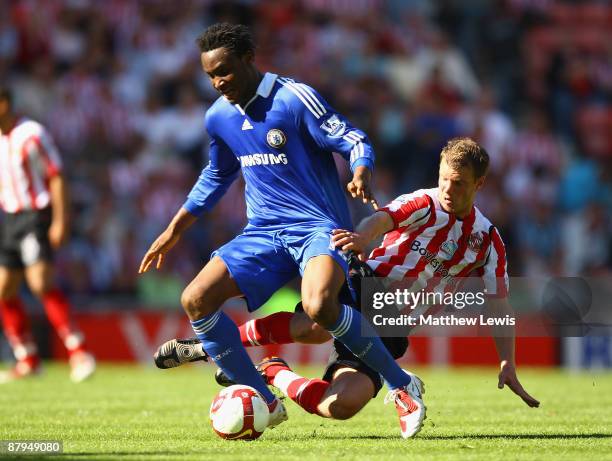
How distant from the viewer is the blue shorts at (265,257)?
6.09m

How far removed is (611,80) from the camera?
18203mm

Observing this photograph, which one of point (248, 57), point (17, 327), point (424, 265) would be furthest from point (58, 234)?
point (424, 265)

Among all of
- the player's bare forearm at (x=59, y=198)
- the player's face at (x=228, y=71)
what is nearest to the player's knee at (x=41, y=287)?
the player's bare forearm at (x=59, y=198)

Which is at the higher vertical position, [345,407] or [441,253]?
[441,253]

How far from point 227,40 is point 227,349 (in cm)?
163

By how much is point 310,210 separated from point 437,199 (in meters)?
0.68

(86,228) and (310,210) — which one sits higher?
(310,210)

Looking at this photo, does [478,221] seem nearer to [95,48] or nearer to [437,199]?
[437,199]

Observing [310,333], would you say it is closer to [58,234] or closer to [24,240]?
[58,234]

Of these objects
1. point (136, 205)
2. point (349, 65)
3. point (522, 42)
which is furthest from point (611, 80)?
point (136, 205)

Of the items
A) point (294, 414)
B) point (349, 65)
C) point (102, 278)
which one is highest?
point (349, 65)

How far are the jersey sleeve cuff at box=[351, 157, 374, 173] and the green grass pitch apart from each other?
4.47ft

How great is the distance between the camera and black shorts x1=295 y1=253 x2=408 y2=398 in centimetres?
621

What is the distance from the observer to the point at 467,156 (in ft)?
19.7
